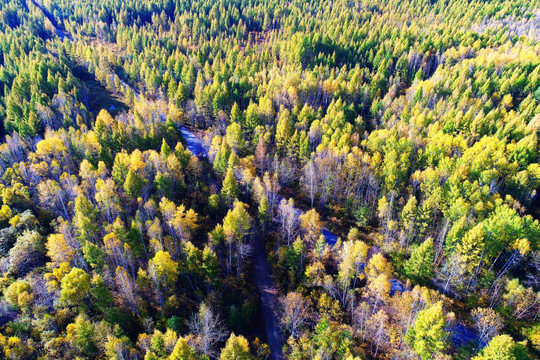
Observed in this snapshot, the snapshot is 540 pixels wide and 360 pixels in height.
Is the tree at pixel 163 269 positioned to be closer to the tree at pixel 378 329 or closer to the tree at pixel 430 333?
the tree at pixel 378 329

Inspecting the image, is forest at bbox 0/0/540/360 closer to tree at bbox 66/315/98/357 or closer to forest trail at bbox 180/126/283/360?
tree at bbox 66/315/98/357

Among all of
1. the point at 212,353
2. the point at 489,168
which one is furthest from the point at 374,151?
the point at 212,353

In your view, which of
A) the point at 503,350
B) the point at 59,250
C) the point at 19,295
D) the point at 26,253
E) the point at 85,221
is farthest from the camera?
the point at 85,221

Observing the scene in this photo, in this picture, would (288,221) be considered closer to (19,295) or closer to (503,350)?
(503,350)

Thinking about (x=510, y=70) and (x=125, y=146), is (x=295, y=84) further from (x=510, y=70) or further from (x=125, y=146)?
(x=510, y=70)

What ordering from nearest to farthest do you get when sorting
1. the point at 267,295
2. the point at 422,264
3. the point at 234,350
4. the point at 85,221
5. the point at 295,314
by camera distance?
the point at 234,350
the point at 295,314
the point at 422,264
the point at 85,221
the point at 267,295

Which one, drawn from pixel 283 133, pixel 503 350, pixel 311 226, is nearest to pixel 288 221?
pixel 311 226

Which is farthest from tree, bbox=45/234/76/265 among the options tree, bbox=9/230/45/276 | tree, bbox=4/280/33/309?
tree, bbox=4/280/33/309
